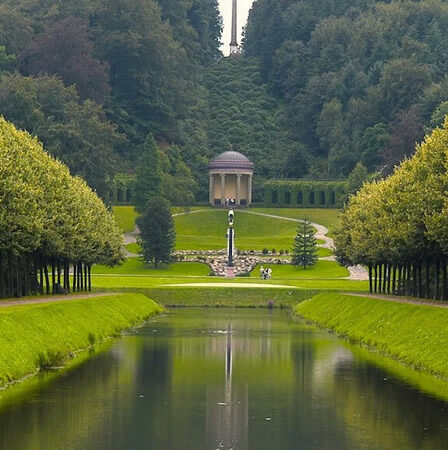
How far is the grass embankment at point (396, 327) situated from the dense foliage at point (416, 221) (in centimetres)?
438

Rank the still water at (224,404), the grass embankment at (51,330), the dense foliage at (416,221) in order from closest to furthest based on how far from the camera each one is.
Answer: the still water at (224,404)
the grass embankment at (51,330)
the dense foliage at (416,221)

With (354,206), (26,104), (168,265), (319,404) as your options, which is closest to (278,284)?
(354,206)

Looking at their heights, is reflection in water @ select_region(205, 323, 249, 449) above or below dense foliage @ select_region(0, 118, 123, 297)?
below

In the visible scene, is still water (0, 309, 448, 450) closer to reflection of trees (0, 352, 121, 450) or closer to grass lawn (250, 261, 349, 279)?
reflection of trees (0, 352, 121, 450)

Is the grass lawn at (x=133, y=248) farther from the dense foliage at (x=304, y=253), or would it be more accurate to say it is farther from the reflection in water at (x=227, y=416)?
the reflection in water at (x=227, y=416)

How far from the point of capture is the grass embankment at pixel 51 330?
49.8 m

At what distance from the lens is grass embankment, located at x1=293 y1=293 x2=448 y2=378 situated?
54969 mm

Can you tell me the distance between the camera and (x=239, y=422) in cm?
3991

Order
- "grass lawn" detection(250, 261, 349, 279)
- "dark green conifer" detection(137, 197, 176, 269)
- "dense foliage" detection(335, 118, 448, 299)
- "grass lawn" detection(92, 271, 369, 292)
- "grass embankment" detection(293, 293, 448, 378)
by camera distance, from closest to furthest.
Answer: "grass embankment" detection(293, 293, 448, 378) < "dense foliage" detection(335, 118, 448, 299) < "grass lawn" detection(92, 271, 369, 292) < "grass lawn" detection(250, 261, 349, 279) < "dark green conifer" detection(137, 197, 176, 269)

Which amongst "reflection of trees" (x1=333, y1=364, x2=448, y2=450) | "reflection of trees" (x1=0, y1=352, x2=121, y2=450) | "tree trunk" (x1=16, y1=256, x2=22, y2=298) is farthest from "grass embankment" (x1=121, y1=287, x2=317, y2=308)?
"reflection of trees" (x1=0, y1=352, x2=121, y2=450)

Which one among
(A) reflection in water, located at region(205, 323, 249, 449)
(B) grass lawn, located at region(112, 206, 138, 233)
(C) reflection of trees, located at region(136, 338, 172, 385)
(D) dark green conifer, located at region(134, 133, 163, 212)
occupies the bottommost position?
(A) reflection in water, located at region(205, 323, 249, 449)

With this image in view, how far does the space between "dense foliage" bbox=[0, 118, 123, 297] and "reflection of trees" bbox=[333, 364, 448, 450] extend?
28.3m

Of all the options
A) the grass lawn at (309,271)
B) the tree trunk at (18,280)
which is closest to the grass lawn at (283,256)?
the grass lawn at (309,271)

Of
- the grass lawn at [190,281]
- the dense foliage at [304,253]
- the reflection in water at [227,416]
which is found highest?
the dense foliage at [304,253]
